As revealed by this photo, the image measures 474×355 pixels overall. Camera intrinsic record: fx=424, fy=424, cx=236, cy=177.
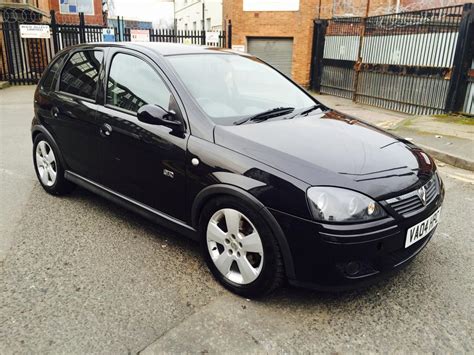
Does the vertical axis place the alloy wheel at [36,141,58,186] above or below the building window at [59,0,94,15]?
below

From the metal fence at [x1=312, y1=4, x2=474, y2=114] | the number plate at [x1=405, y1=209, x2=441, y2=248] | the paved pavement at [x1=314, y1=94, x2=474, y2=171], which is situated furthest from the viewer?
the metal fence at [x1=312, y1=4, x2=474, y2=114]

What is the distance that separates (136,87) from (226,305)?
195cm

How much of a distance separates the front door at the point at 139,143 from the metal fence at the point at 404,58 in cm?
828

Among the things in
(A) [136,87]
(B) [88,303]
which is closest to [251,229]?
(B) [88,303]

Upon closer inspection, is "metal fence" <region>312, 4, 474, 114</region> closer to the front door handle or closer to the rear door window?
the rear door window

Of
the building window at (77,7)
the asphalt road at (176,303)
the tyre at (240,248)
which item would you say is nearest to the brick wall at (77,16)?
the building window at (77,7)

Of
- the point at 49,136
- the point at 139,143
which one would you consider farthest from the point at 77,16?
the point at 139,143

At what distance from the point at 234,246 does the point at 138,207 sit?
1112 mm

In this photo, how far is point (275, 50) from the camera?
19.2 meters

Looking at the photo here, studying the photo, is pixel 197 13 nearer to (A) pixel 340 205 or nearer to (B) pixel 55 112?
(B) pixel 55 112

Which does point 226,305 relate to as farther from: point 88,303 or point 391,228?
point 391,228

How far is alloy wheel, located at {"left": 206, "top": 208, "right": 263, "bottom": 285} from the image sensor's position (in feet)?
8.97

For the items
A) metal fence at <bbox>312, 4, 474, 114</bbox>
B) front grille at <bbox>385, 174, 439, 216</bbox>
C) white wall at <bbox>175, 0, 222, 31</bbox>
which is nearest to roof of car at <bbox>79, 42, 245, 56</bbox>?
front grille at <bbox>385, 174, 439, 216</bbox>

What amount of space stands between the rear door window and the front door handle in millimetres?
393
